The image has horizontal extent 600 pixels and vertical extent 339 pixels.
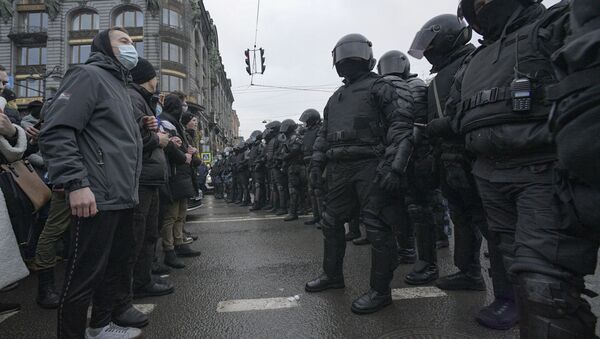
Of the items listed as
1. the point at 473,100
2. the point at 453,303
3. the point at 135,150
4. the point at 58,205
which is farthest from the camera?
the point at 58,205

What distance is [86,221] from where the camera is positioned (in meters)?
1.92

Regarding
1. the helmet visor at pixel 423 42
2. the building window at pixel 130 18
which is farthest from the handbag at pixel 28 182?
the building window at pixel 130 18

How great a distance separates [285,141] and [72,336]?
675 centimetres

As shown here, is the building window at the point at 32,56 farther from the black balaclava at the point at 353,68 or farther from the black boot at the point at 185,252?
the black balaclava at the point at 353,68

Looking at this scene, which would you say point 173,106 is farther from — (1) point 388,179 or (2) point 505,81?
(2) point 505,81

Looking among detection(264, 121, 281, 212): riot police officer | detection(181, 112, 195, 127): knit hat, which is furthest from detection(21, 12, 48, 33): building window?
detection(181, 112, 195, 127): knit hat

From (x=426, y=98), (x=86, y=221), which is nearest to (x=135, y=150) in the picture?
(x=86, y=221)

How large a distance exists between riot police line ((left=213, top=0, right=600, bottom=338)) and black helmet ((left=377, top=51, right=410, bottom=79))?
2.72 ft

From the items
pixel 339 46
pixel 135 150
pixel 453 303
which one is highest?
pixel 339 46

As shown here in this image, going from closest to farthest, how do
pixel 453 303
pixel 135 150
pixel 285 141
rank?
pixel 135 150 → pixel 453 303 → pixel 285 141

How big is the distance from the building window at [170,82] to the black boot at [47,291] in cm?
3113

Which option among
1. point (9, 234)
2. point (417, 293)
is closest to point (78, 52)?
point (9, 234)

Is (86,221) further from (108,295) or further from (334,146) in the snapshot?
(334,146)

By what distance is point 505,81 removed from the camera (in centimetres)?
173
